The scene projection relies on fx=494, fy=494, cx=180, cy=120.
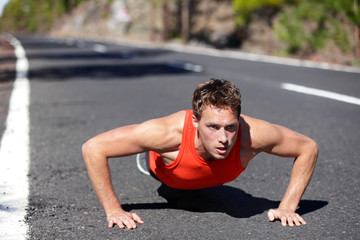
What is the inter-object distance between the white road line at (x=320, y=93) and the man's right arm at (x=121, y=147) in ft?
18.1

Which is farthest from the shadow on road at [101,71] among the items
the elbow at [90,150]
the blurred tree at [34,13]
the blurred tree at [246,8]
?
the blurred tree at [34,13]

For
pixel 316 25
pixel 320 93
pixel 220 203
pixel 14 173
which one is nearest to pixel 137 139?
pixel 220 203

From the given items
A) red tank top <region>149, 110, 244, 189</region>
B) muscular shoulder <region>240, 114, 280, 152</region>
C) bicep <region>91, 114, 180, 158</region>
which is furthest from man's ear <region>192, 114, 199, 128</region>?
muscular shoulder <region>240, 114, 280, 152</region>

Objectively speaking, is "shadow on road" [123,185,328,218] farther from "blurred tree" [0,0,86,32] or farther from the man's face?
"blurred tree" [0,0,86,32]

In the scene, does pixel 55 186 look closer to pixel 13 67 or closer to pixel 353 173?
pixel 353 173

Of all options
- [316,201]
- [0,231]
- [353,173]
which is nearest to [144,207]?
[0,231]

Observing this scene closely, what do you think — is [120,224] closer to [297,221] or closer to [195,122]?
[195,122]

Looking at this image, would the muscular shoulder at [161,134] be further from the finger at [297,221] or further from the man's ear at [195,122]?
the finger at [297,221]

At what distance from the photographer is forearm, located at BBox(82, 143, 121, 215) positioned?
3.16m

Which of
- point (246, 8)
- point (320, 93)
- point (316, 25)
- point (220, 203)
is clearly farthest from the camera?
point (246, 8)

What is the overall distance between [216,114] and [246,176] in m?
1.47

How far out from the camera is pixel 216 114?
2898 mm

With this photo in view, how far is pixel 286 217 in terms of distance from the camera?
3.21 m

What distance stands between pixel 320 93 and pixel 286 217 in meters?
6.02
